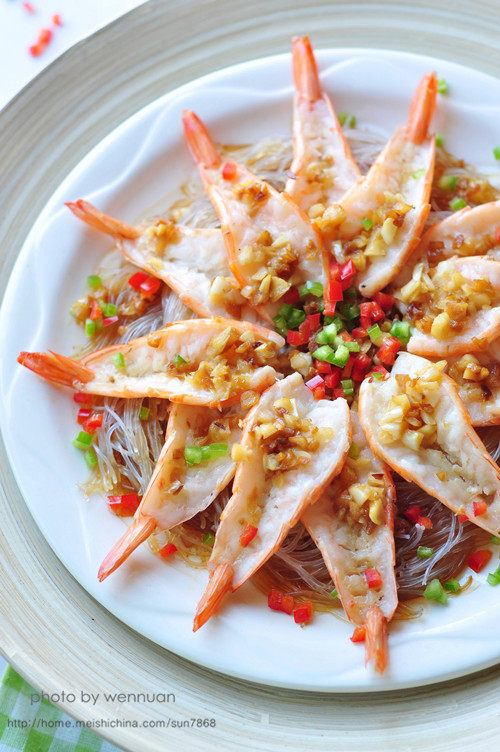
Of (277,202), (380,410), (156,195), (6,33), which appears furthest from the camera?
(6,33)

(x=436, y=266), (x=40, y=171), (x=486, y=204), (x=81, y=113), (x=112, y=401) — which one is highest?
(x=81, y=113)

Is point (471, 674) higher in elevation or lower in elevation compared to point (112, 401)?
lower

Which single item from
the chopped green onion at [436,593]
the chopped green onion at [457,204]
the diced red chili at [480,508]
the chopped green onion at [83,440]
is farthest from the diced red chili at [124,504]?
the chopped green onion at [457,204]

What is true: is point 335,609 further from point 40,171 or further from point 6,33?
point 6,33

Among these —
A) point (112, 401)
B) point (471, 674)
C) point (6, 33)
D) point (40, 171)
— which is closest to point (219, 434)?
point (112, 401)

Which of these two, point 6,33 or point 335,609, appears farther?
point 6,33

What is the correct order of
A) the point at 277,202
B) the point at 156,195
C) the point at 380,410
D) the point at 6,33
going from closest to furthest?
the point at 380,410, the point at 277,202, the point at 156,195, the point at 6,33

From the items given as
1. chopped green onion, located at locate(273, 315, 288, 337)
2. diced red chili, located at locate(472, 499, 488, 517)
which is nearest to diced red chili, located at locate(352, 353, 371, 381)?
chopped green onion, located at locate(273, 315, 288, 337)
